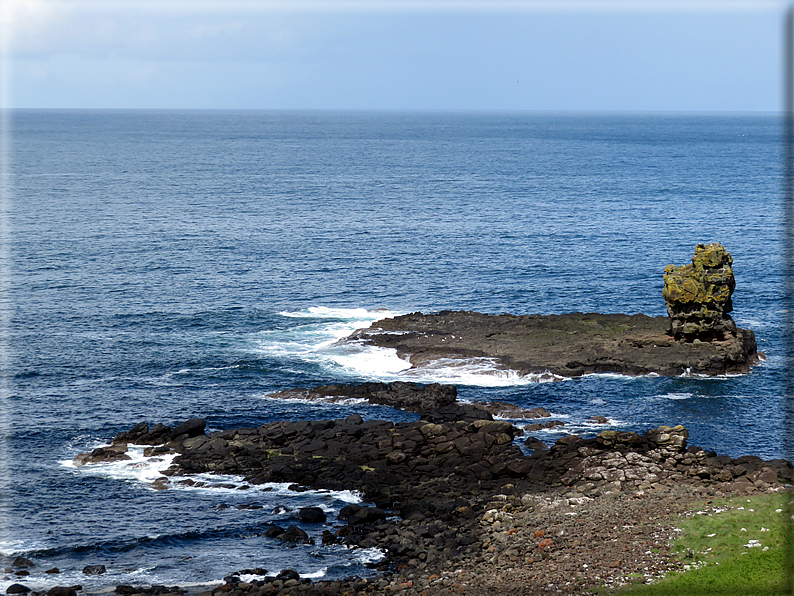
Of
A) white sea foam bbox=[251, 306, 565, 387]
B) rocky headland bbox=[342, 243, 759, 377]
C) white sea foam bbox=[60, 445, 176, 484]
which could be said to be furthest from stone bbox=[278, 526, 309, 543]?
rocky headland bbox=[342, 243, 759, 377]

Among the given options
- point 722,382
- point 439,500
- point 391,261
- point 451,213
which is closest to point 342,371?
point 439,500

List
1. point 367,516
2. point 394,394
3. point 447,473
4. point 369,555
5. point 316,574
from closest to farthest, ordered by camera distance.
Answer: point 316,574 → point 369,555 → point 367,516 → point 447,473 → point 394,394

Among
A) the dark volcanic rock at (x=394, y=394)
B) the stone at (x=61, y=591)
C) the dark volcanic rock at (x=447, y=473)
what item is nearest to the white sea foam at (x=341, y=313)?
the dark volcanic rock at (x=394, y=394)

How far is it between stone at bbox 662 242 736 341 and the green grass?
35.8 m

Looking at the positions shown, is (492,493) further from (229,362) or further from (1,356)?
(1,356)

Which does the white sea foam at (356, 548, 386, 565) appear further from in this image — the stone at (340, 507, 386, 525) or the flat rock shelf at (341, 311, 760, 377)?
the flat rock shelf at (341, 311, 760, 377)

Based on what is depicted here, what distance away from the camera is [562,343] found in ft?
291

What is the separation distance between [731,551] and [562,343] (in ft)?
148

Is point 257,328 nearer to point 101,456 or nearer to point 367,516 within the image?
point 101,456

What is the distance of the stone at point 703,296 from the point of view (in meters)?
85.2

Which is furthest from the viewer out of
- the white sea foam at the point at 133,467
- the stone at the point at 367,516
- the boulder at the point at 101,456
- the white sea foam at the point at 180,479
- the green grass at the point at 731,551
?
the boulder at the point at 101,456

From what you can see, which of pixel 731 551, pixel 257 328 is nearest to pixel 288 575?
pixel 731 551

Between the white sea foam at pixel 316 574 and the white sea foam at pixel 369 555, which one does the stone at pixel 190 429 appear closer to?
the white sea foam at pixel 369 555

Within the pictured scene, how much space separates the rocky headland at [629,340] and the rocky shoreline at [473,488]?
43.0ft
